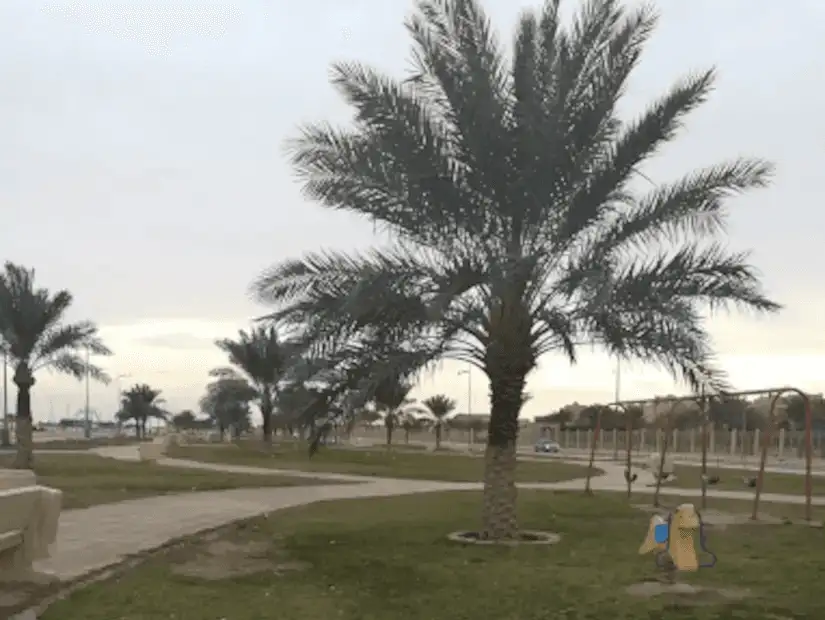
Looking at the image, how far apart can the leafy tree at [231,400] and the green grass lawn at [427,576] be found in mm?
41093

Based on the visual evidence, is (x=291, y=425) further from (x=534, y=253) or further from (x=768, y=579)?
(x=768, y=579)

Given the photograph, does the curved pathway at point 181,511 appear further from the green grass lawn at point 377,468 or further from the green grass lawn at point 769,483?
the green grass lawn at point 377,468

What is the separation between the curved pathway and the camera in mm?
11930

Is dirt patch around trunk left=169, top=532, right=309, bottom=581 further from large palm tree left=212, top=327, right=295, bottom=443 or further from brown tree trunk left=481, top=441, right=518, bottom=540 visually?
large palm tree left=212, top=327, right=295, bottom=443

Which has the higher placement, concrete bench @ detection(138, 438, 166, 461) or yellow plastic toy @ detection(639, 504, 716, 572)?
yellow plastic toy @ detection(639, 504, 716, 572)

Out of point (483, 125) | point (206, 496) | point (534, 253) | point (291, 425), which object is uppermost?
point (483, 125)

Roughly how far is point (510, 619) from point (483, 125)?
23.0 ft

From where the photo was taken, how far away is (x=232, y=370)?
5762cm

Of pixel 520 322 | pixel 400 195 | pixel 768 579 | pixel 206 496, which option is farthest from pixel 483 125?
pixel 206 496

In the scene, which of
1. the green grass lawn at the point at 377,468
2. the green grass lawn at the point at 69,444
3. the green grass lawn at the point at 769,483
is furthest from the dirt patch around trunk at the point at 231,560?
the green grass lawn at the point at 69,444

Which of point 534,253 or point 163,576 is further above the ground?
point 534,253

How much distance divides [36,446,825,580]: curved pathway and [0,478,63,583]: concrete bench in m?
0.46

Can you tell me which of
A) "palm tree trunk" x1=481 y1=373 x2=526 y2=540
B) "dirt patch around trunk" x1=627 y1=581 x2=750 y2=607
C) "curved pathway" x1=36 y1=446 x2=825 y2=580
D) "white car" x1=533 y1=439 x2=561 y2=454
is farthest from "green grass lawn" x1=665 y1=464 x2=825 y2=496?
"white car" x1=533 y1=439 x2=561 y2=454

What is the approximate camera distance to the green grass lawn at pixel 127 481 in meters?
20.8
